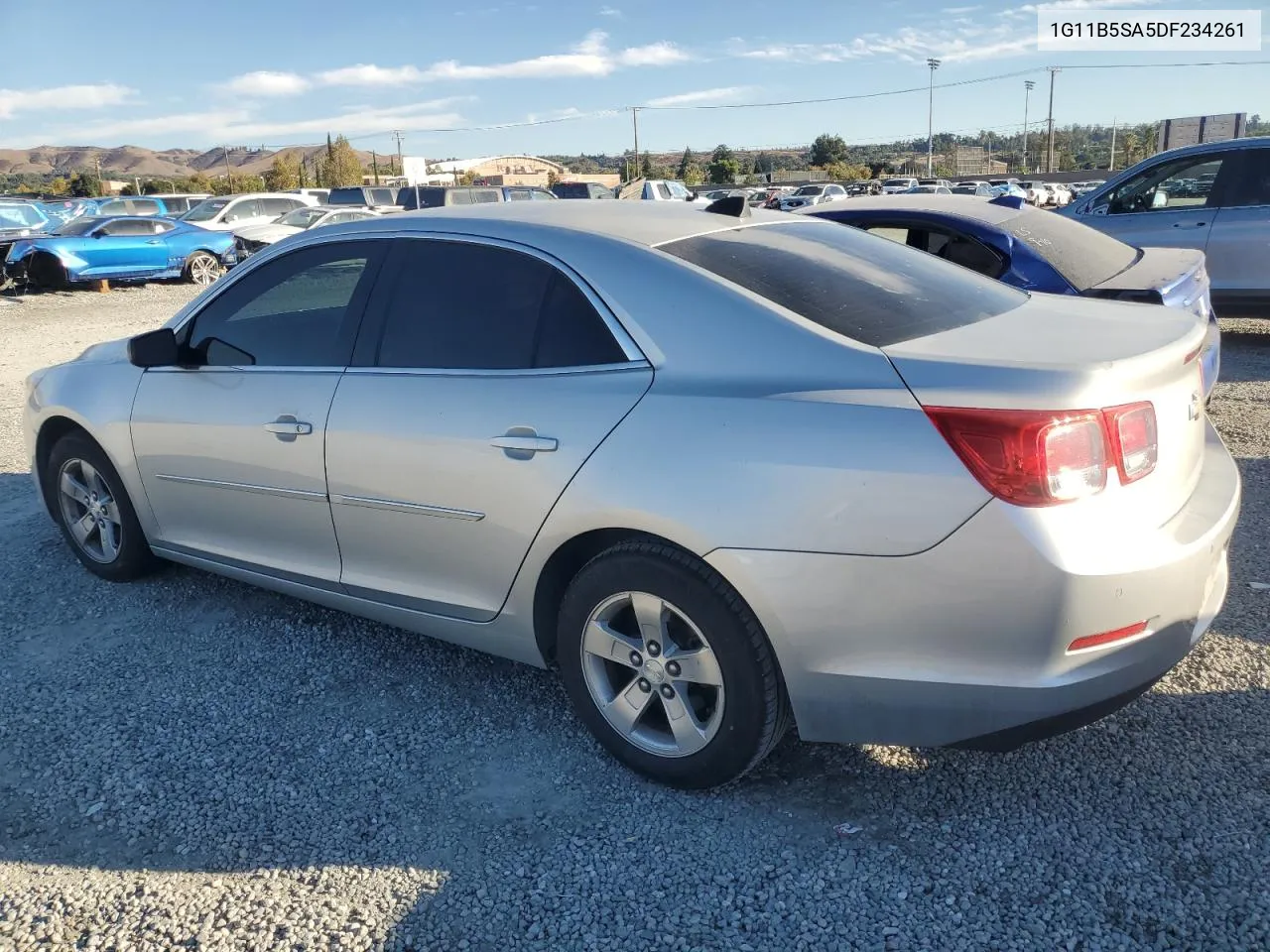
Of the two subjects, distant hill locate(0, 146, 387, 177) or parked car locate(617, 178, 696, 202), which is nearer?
parked car locate(617, 178, 696, 202)

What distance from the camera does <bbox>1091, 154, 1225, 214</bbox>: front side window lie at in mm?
8695

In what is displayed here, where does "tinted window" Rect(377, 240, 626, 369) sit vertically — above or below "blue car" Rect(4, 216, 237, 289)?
above

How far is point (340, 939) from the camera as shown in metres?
2.38

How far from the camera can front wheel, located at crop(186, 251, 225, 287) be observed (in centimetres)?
2006

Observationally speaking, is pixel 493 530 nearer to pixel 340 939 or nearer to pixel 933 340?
pixel 340 939

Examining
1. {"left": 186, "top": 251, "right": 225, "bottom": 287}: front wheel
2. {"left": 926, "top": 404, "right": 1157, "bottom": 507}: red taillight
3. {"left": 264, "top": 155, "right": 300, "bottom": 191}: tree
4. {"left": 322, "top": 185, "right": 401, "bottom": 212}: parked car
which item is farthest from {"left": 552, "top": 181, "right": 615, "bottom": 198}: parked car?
{"left": 264, "top": 155, "right": 300, "bottom": 191}: tree

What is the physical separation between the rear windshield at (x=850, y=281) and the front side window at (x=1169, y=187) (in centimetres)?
657

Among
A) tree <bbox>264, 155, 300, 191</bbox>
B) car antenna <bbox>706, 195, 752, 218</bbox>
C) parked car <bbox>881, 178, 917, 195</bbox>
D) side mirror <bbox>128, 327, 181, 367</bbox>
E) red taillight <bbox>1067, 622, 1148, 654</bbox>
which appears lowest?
parked car <bbox>881, 178, 917, 195</bbox>

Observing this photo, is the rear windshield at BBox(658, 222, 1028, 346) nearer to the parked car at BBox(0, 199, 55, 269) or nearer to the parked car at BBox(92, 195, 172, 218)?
the parked car at BBox(0, 199, 55, 269)

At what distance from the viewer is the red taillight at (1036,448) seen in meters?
2.27

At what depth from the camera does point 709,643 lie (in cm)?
264

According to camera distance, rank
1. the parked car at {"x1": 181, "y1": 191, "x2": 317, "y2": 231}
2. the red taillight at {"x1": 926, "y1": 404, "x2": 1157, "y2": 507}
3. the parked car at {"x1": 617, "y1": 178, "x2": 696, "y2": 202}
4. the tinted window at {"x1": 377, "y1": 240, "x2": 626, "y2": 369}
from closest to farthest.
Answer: the red taillight at {"x1": 926, "y1": 404, "x2": 1157, "y2": 507}, the tinted window at {"x1": 377, "y1": 240, "x2": 626, "y2": 369}, the parked car at {"x1": 181, "y1": 191, "x2": 317, "y2": 231}, the parked car at {"x1": 617, "y1": 178, "x2": 696, "y2": 202}

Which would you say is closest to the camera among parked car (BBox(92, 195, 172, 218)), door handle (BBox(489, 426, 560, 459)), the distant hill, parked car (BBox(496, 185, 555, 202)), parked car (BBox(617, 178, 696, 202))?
door handle (BBox(489, 426, 560, 459))

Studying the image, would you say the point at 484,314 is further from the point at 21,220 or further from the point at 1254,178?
the point at 21,220
